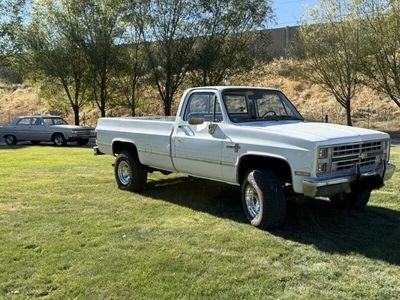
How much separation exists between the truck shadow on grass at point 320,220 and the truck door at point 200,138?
65 centimetres

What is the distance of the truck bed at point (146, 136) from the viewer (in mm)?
7629

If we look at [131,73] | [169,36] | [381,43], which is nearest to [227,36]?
[169,36]

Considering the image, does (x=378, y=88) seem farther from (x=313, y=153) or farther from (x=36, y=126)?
(x=313, y=153)

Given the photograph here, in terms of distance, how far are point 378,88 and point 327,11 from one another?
505cm

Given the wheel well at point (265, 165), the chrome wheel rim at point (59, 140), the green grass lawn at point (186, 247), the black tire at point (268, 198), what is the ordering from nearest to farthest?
the green grass lawn at point (186, 247) < the black tire at point (268, 198) < the wheel well at point (265, 165) < the chrome wheel rim at point (59, 140)

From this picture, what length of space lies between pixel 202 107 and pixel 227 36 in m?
19.8

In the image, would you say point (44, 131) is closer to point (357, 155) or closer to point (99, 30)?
point (99, 30)

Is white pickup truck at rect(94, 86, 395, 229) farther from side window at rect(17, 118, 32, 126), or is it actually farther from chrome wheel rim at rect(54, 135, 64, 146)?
side window at rect(17, 118, 32, 126)

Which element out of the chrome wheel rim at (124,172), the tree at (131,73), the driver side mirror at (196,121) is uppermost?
the tree at (131,73)

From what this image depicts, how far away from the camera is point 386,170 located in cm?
631

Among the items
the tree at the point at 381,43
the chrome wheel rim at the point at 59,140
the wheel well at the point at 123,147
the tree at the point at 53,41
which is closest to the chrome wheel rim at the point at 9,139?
the chrome wheel rim at the point at 59,140

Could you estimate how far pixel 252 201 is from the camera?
6.32m

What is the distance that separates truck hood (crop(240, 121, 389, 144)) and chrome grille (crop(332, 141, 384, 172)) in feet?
0.29

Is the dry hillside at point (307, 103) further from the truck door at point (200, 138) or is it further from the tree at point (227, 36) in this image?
the truck door at point (200, 138)
